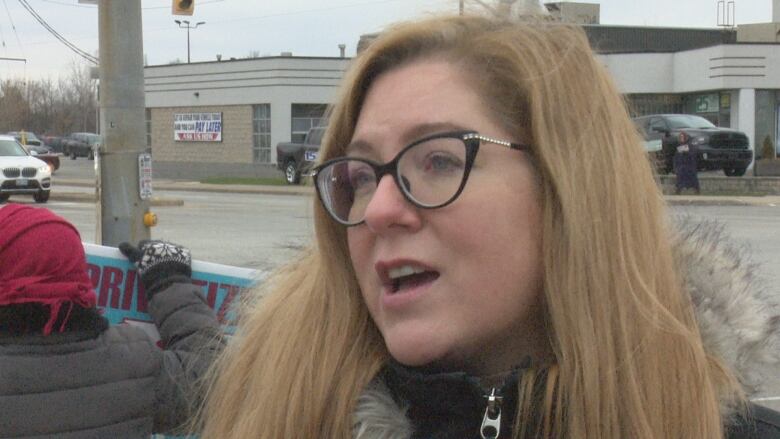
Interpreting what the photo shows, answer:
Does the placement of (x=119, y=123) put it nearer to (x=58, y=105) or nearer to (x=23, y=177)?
(x=23, y=177)

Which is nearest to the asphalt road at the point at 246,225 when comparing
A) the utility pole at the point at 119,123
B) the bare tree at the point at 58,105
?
the utility pole at the point at 119,123

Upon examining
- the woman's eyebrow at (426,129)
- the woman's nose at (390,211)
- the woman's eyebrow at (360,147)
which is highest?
the woman's eyebrow at (426,129)

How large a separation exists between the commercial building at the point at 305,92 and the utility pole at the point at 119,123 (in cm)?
2702

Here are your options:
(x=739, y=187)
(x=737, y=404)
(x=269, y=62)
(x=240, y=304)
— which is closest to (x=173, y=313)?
(x=240, y=304)

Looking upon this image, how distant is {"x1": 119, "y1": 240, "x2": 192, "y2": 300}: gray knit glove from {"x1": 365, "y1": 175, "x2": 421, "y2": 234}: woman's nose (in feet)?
5.05

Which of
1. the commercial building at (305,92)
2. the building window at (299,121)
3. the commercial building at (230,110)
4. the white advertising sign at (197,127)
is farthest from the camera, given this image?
the white advertising sign at (197,127)

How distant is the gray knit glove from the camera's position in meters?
2.97

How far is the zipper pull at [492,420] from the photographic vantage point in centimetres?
150

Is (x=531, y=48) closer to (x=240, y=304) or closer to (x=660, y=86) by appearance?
(x=240, y=304)

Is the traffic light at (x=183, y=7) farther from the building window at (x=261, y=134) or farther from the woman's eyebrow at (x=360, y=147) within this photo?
the building window at (x=261, y=134)

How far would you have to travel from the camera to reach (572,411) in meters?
1.47

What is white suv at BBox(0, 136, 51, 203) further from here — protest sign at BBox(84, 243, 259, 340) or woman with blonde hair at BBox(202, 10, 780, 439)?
woman with blonde hair at BBox(202, 10, 780, 439)

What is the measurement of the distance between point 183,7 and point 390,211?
40.2ft

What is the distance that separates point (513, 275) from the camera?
1.52 m
